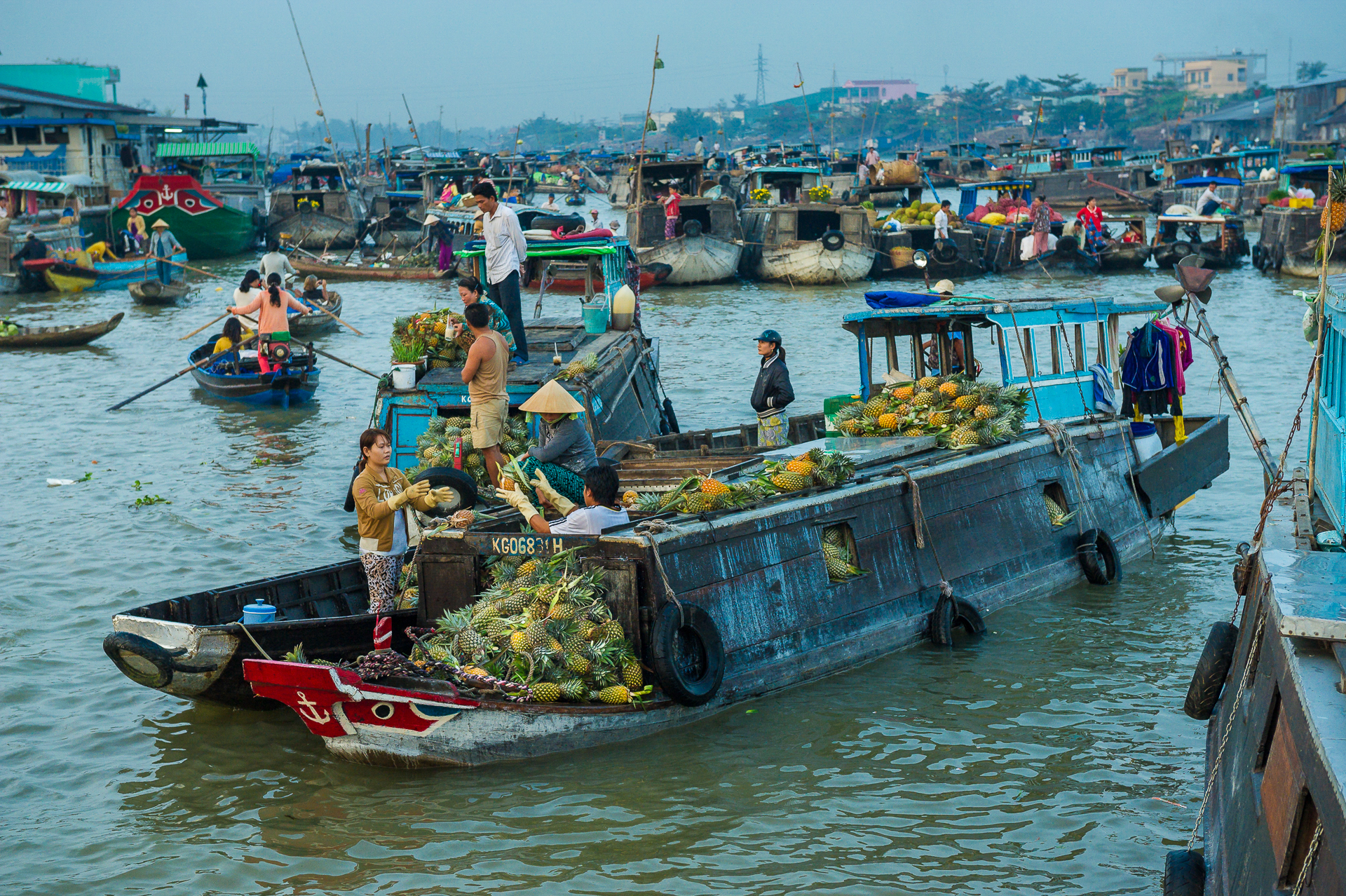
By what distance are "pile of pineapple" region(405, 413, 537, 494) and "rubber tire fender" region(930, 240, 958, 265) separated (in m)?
24.9

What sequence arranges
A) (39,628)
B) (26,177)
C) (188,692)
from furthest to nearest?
1. (26,177)
2. (39,628)
3. (188,692)

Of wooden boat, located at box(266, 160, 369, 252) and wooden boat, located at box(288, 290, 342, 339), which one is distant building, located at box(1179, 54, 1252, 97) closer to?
wooden boat, located at box(266, 160, 369, 252)

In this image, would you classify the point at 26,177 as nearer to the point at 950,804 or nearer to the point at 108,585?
the point at 108,585

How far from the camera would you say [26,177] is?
3991cm

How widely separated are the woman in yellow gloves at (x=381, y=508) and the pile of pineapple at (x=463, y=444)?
2287 millimetres

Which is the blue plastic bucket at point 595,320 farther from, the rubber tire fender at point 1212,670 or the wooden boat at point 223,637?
the rubber tire fender at point 1212,670

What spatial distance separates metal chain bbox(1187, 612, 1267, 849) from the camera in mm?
5652

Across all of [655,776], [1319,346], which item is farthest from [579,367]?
[1319,346]

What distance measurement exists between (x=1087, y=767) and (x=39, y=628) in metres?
8.17

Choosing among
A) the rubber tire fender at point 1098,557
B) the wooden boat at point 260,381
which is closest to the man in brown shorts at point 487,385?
the rubber tire fender at point 1098,557

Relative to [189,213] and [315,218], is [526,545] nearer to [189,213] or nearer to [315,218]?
[189,213]

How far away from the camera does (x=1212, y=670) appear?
675 centimetres

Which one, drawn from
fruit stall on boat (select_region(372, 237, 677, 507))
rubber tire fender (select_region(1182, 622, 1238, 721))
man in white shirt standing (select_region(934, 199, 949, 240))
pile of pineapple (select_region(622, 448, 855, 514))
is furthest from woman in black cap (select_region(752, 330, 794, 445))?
man in white shirt standing (select_region(934, 199, 949, 240))

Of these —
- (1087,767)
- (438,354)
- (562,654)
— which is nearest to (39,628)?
(438,354)
